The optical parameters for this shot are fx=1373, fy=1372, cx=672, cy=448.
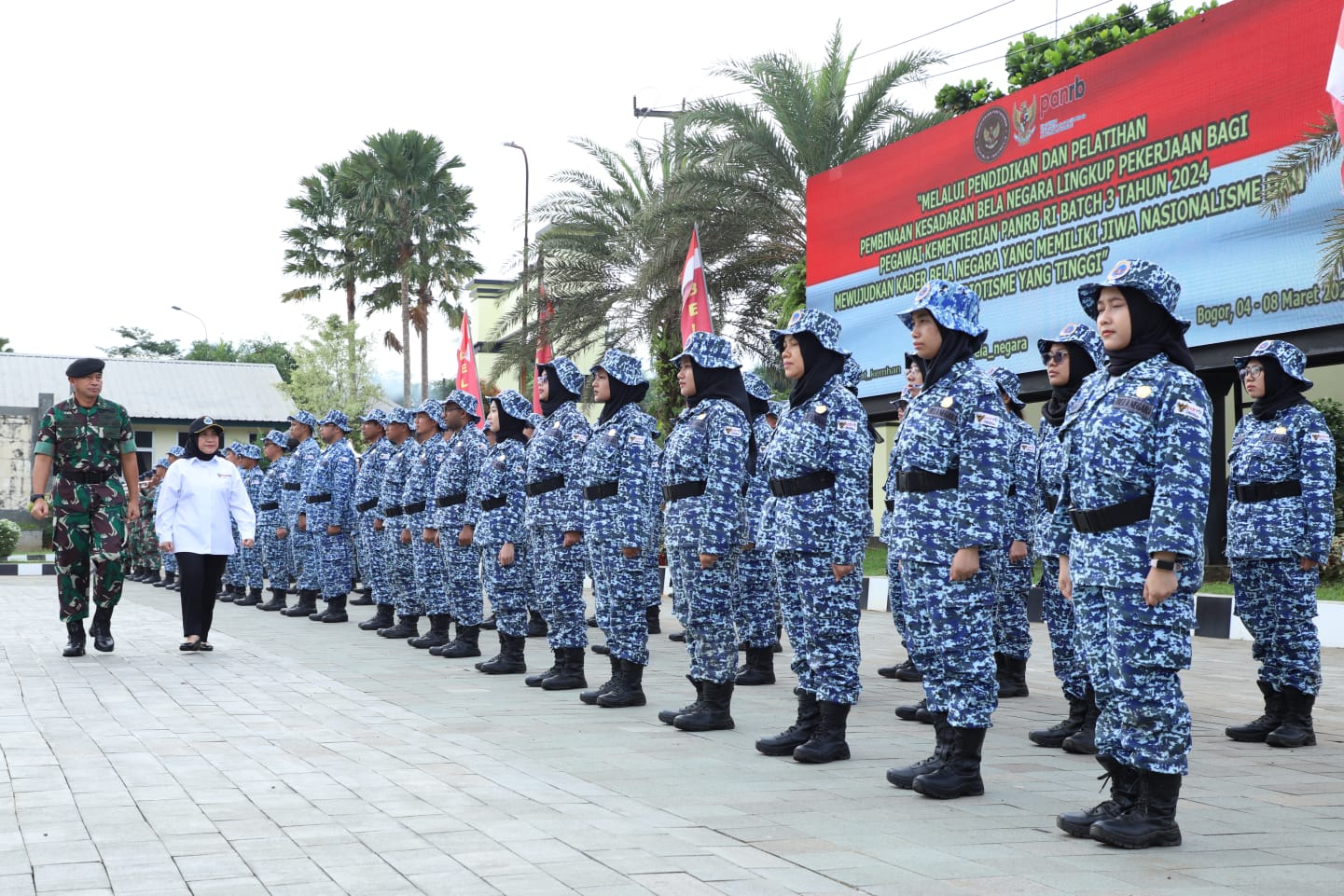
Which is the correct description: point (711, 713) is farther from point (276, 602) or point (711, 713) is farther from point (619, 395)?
point (276, 602)

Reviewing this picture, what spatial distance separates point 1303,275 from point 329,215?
38001 millimetres

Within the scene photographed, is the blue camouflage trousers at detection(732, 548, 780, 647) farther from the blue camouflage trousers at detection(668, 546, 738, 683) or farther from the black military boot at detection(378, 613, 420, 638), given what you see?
the black military boot at detection(378, 613, 420, 638)

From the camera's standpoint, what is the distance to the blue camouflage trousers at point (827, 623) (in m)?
6.18

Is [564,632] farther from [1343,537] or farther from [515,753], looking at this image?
[1343,537]

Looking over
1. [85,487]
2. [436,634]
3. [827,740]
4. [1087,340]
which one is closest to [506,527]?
[436,634]

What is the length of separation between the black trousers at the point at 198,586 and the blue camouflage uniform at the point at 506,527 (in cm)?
226

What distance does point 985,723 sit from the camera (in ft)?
18.0

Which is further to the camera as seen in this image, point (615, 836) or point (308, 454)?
point (308, 454)

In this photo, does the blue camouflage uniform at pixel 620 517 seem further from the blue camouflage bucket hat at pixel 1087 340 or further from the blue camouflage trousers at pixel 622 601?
the blue camouflage bucket hat at pixel 1087 340

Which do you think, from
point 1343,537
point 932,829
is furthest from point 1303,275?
point 932,829

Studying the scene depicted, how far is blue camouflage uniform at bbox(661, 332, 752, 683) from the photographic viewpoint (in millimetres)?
7145

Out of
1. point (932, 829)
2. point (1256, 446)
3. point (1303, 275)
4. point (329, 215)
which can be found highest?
point (329, 215)

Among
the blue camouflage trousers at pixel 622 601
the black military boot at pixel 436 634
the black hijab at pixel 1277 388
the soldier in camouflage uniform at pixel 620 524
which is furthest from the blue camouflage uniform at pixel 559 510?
the black hijab at pixel 1277 388

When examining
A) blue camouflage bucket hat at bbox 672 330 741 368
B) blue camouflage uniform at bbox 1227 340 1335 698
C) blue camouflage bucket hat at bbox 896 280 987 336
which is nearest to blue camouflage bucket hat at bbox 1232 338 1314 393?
blue camouflage uniform at bbox 1227 340 1335 698
